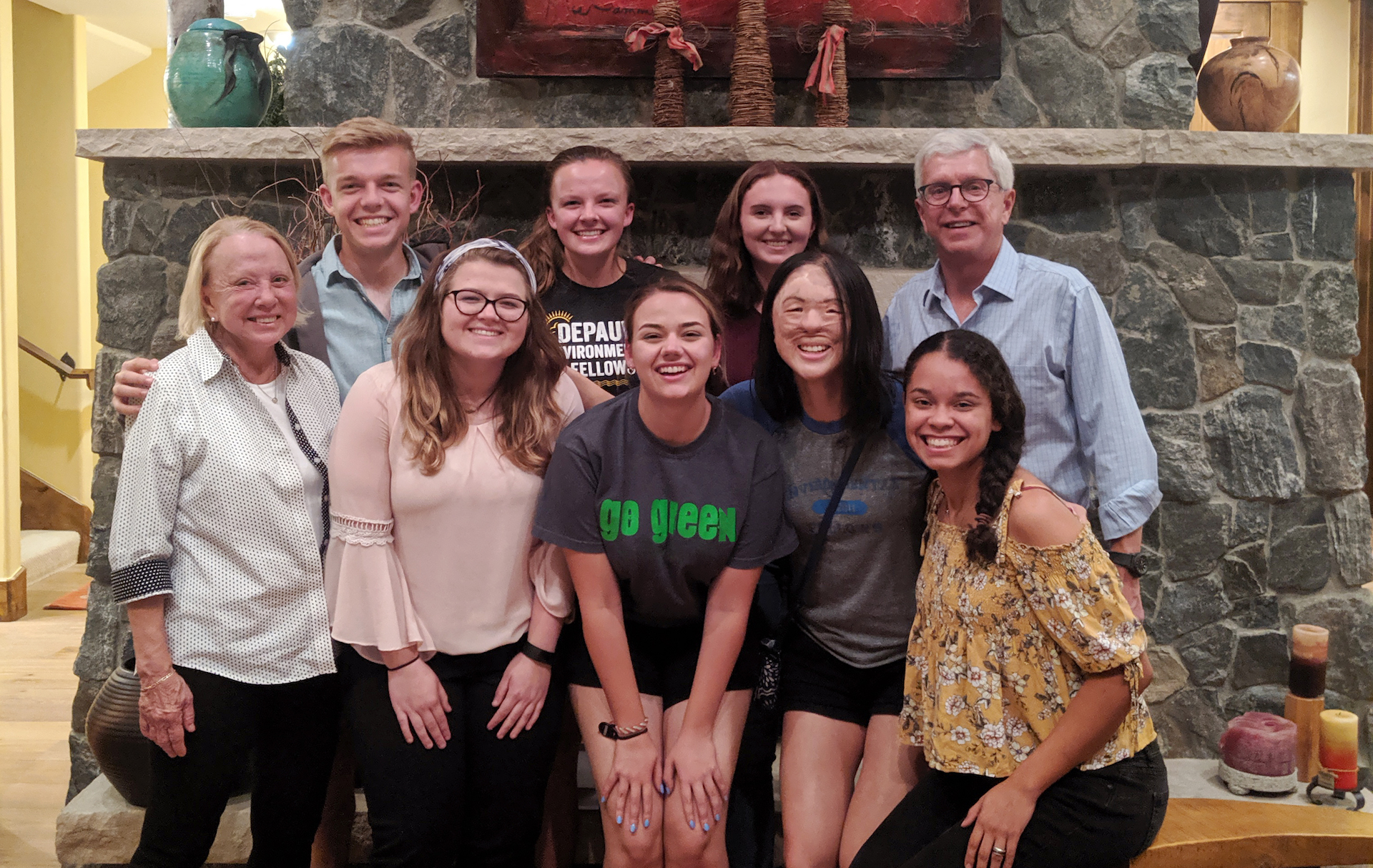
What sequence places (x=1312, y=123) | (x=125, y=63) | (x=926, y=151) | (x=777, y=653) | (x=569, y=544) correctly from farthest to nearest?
(x=125, y=63) → (x=1312, y=123) → (x=926, y=151) → (x=777, y=653) → (x=569, y=544)

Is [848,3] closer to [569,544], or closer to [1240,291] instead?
[1240,291]

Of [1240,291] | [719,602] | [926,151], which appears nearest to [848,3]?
[926,151]

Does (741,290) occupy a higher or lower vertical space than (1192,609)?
higher

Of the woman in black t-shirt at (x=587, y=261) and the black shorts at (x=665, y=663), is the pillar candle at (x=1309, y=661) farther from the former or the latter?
the woman in black t-shirt at (x=587, y=261)

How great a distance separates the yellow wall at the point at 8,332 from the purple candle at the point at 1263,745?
4.75 meters

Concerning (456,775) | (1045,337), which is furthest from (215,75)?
(1045,337)

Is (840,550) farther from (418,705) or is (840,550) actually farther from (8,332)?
(8,332)

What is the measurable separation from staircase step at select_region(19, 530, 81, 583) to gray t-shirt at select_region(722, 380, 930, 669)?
430cm

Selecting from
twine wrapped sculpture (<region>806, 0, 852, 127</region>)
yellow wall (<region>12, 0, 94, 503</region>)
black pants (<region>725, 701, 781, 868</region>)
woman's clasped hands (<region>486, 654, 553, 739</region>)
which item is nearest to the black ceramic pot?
woman's clasped hands (<region>486, 654, 553, 739</region>)

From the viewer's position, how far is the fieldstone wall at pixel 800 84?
2906 millimetres

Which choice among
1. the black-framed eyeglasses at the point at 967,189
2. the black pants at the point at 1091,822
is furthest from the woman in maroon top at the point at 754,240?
the black pants at the point at 1091,822

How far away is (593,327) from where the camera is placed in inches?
85.7

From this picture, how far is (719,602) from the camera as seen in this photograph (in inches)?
68.1

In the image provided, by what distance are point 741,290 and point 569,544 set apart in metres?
0.82
